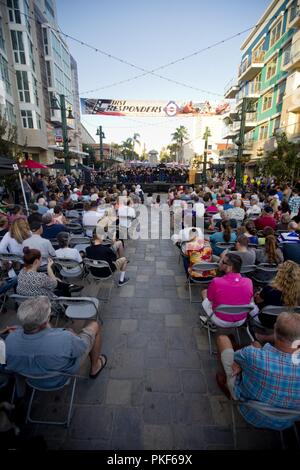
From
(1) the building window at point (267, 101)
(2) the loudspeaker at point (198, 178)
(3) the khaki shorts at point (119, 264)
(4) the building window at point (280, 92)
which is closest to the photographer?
(3) the khaki shorts at point (119, 264)

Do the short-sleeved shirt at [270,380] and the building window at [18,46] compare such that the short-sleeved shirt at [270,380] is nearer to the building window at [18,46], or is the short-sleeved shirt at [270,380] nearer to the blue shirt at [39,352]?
the blue shirt at [39,352]

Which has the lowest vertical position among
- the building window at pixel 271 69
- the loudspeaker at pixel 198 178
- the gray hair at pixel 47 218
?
the gray hair at pixel 47 218

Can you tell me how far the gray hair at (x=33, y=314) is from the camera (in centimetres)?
189

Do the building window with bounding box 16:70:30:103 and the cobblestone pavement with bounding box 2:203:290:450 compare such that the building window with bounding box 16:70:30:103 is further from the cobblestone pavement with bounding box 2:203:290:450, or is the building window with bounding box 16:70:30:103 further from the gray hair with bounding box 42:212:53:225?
the cobblestone pavement with bounding box 2:203:290:450

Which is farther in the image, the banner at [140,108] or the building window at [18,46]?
the building window at [18,46]

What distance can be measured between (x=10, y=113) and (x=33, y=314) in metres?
24.8

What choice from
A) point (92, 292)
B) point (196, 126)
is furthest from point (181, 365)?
point (196, 126)

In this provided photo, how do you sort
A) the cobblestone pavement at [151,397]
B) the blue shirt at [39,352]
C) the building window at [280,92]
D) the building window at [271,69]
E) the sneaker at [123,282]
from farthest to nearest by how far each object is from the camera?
the building window at [271,69] < the building window at [280,92] < the sneaker at [123,282] < the cobblestone pavement at [151,397] < the blue shirt at [39,352]

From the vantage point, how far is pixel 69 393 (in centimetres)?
242

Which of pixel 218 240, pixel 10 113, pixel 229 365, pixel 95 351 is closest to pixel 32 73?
pixel 10 113

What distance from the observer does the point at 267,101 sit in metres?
23.3

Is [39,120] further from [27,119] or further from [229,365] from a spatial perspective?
[229,365]

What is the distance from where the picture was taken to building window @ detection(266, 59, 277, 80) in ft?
70.5

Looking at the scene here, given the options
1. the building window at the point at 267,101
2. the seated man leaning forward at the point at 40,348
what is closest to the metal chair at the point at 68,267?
the seated man leaning forward at the point at 40,348
